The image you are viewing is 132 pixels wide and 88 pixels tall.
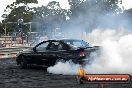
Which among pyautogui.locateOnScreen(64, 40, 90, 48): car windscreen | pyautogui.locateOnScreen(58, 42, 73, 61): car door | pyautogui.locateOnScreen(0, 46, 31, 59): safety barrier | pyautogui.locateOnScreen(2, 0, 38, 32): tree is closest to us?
pyautogui.locateOnScreen(58, 42, 73, 61): car door

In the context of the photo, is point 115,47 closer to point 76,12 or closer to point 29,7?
point 76,12

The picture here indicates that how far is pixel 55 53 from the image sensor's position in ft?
45.6

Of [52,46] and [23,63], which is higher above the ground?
[52,46]

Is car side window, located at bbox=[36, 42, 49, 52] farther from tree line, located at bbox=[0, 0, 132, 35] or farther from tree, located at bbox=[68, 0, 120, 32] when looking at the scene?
tree, located at bbox=[68, 0, 120, 32]

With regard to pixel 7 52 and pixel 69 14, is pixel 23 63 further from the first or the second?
pixel 69 14

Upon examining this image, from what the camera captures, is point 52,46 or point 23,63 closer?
point 52,46

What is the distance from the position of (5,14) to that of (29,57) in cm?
7972

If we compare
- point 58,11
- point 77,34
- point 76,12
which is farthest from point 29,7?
point 77,34

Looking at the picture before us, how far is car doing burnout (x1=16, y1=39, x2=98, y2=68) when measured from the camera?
43.0 feet

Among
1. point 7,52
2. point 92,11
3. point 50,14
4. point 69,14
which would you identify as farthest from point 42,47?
point 50,14

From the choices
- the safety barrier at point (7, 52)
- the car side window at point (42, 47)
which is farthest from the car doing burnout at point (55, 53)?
the safety barrier at point (7, 52)

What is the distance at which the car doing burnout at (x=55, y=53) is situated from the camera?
1310cm

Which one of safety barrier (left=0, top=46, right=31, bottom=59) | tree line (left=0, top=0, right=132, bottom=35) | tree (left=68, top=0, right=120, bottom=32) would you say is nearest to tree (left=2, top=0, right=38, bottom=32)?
tree line (left=0, top=0, right=132, bottom=35)

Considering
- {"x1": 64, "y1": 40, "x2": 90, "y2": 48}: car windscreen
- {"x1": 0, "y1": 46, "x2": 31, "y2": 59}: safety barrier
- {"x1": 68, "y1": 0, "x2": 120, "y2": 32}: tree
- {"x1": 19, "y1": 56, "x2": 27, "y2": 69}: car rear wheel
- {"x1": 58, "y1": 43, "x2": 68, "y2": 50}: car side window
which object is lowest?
{"x1": 19, "y1": 56, "x2": 27, "y2": 69}: car rear wheel
